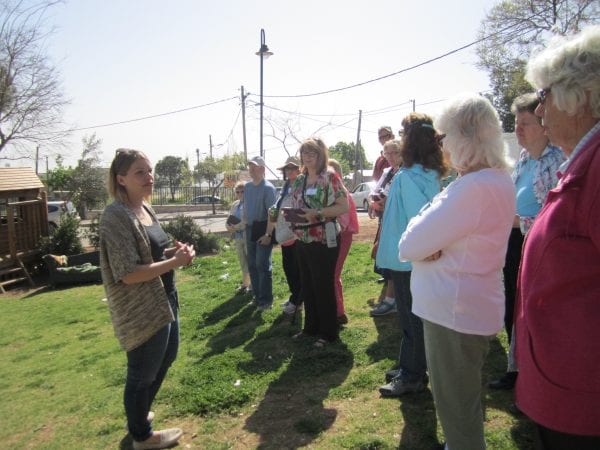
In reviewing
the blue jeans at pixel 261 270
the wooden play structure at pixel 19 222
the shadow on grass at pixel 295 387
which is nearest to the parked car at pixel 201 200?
the wooden play structure at pixel 19 222

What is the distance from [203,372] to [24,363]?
2.88 m

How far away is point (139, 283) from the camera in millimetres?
2814

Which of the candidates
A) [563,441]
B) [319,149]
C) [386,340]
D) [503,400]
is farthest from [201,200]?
[563,441]

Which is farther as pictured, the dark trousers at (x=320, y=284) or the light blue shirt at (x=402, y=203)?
the dark trousers at (x=320, y=284)

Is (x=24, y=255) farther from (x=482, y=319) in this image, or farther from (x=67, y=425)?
(x=482, y=319)

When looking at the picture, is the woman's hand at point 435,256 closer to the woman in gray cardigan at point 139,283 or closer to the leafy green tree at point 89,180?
the woman in gray cardigan at point 139,283

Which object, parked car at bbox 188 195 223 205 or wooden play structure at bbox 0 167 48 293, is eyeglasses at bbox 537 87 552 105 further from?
parked car at bbox 188 195 223 205

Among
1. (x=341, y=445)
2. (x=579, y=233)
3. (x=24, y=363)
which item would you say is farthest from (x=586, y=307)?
(x=24, y=363)

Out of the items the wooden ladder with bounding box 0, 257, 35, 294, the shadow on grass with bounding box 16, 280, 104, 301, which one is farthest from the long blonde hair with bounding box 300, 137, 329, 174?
the wooden ladder with bounding box 0, 257, 35, 294

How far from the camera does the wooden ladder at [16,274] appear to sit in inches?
425

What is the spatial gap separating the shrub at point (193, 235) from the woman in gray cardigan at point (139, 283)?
8.56 metres

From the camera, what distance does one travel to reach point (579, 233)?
125 centimetres

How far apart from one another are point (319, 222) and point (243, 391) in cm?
157

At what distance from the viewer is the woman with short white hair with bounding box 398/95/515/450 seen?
188cm
